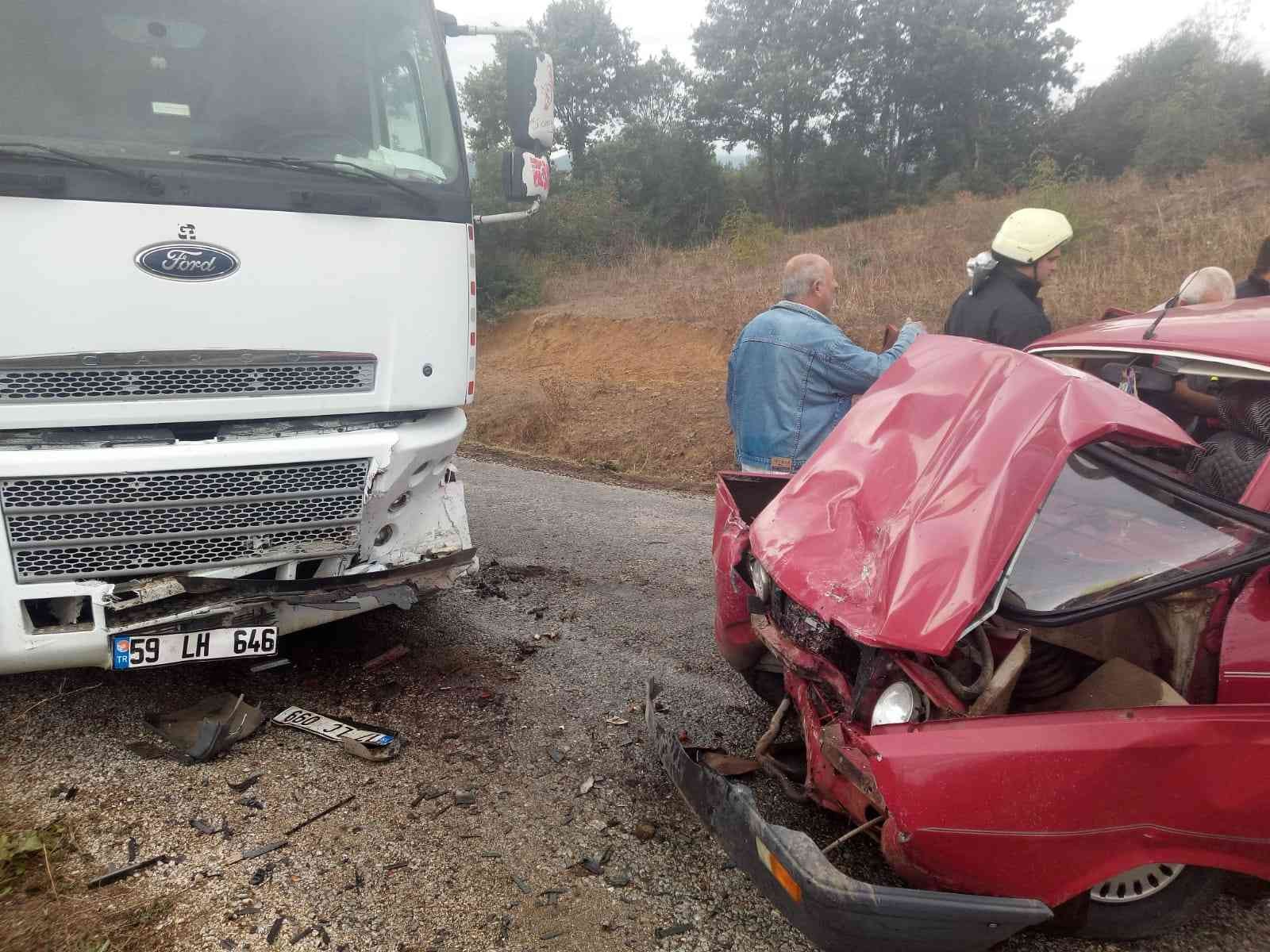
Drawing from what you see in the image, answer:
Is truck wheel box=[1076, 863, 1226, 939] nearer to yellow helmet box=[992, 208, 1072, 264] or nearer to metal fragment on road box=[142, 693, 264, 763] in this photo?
yellow helmet box=[992, 208, 1072, 264]

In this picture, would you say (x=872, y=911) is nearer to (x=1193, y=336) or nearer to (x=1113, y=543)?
(x=1113, y=543)

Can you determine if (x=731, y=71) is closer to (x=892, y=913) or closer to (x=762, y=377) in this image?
(x=762, y=377)

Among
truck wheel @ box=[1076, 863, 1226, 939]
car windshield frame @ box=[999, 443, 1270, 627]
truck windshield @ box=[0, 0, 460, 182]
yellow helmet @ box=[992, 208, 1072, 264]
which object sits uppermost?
truck windshield @ box=[0, 0, 460, 182]

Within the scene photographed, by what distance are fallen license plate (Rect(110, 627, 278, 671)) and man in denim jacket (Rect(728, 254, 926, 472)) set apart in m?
2.30

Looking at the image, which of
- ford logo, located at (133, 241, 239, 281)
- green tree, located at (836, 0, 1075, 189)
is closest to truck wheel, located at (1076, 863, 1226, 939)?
ford logo, located at (133, 241, 239, 281)

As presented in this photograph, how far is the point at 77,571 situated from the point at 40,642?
0.86 ft

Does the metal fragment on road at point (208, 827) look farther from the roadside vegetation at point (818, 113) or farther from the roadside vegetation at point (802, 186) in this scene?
the roadside vegetation at point (818, 113)

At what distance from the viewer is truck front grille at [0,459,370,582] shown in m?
3.01

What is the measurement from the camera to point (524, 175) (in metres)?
4.18

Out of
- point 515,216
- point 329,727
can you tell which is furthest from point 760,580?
point 515,216

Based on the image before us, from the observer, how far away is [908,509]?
235 cm

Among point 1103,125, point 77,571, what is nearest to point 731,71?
point 1103,125

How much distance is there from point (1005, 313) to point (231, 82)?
345 centimetres

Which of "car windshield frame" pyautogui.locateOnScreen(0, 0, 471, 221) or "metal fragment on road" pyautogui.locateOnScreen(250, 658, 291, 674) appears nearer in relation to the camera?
"car windshield frame" pyautogui.locateOnScreen(0, 0, 471, 221)
